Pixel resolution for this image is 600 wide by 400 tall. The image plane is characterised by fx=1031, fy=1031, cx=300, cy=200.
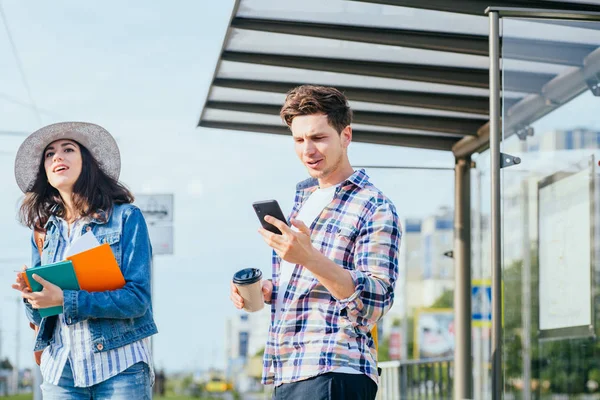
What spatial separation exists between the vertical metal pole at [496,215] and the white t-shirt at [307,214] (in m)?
1.82

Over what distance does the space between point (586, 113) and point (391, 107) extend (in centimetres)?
316

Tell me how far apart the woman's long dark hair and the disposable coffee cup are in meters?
0.83

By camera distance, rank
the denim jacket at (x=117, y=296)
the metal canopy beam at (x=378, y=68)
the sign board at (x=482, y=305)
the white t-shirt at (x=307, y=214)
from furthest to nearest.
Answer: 1. the sign board at (x=482, y=305)
2. the metal canopy beam at (x=378, y=68)
3. the denim jacket at (x=117, y=296)
4. the white t-shirt at (x=307, y=214)

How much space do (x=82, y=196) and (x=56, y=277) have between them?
16.5 inches

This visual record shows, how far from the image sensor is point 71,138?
170 inches

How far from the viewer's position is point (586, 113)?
541 centimetres

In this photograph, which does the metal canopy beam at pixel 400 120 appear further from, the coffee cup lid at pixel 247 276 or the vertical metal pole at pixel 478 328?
the coffee cup lid at pixel 247 276

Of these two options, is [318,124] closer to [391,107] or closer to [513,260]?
[513,260]

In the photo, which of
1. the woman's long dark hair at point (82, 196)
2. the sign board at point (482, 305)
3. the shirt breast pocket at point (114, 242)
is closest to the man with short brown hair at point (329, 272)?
the shirt breast pocket at point (114, 242)

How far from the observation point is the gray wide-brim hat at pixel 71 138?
4.31 meters

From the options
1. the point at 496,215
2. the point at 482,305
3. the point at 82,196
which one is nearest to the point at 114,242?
the point at 82,196

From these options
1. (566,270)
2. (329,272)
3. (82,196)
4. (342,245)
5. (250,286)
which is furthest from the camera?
(566,270)

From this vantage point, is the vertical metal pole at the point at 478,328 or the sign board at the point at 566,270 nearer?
the sign board at the point at 566,270

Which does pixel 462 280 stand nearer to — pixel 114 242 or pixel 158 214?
pixel 158 214
